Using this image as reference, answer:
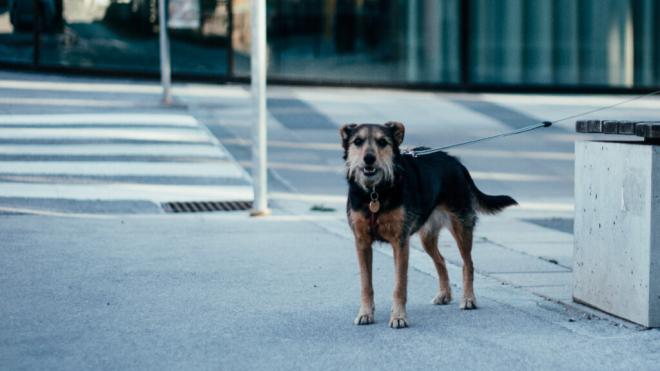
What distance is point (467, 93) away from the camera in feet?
81.9

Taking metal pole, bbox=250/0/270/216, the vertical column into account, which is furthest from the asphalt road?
metal pole, bbox=250/0/270/216

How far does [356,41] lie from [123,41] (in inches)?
193

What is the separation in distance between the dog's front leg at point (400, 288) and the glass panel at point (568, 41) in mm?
18834

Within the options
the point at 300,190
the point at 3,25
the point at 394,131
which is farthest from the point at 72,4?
the point at 394,131

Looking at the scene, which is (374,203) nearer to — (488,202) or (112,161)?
(488,202)

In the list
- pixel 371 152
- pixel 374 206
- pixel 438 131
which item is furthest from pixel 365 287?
pixel 438 131

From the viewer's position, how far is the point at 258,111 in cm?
1327

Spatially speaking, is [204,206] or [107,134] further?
[107,134]

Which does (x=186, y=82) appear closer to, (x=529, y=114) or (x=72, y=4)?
(x=72, y=4)

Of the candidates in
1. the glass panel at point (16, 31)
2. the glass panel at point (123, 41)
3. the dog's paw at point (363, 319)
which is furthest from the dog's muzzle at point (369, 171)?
the glass panel at point (16, 31)

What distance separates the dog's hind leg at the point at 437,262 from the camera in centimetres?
822

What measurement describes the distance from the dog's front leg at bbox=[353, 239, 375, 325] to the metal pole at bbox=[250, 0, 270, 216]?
17.9ft

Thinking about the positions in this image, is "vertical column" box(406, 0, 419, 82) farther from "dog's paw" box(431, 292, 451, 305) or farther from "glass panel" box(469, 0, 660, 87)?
"dog's paw" box(431, 292, 451, 305)

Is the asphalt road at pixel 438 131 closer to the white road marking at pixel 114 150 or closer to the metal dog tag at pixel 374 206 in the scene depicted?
the white road marking at pixel 114 150
